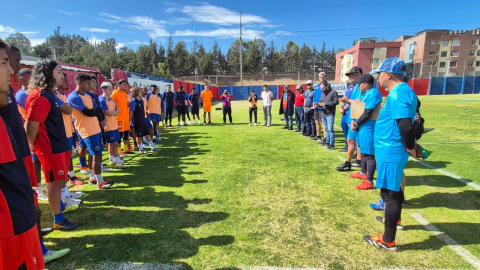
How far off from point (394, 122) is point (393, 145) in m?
0.26

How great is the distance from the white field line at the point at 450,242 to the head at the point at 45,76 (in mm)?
5140

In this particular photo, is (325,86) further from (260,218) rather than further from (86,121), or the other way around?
(86,121)

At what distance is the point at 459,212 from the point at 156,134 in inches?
363

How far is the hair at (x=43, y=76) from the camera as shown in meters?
3.04

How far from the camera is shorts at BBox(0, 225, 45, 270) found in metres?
1.20

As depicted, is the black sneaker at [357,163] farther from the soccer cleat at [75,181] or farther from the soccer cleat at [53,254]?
the soccer cleat at [75,181]

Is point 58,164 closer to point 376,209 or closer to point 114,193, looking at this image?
point 114,193

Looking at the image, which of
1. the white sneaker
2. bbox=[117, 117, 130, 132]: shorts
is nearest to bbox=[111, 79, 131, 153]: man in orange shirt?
bbox=[117, 117, 130, 132]: shorts

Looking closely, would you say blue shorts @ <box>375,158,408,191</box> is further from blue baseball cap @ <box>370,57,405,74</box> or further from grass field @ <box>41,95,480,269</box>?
blue baseball cap @ <box>370,57,405,74</box>

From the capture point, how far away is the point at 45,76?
3.06 meters

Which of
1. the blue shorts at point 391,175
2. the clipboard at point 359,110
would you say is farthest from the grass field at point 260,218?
the clipboard at point 359,110

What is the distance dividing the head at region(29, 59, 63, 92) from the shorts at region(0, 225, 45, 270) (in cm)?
236

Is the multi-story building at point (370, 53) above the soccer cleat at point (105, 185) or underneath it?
above

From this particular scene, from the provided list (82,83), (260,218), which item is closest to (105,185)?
(82,83)
